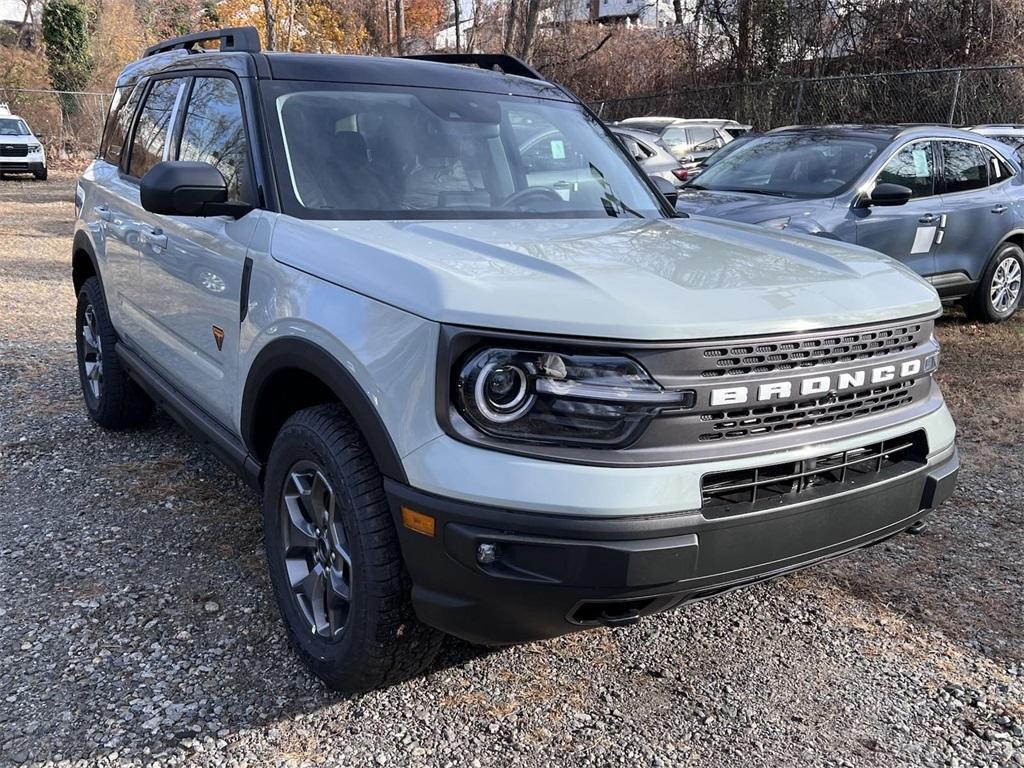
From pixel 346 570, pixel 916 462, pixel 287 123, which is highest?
pixel 287 123

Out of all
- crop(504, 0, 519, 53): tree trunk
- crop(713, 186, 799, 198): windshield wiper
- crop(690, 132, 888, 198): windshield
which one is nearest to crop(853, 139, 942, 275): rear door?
crop(690, 132, 888, 198): windshield

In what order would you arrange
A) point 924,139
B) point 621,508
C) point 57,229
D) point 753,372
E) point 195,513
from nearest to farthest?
point 621,508
point 753,372
point 195,513
point 924,139
point 57,229

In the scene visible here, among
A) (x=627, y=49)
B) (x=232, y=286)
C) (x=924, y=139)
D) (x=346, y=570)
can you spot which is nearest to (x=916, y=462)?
(x=346, y=570)

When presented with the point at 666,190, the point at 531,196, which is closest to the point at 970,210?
the point at 666,190

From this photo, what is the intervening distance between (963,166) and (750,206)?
8.32 ft

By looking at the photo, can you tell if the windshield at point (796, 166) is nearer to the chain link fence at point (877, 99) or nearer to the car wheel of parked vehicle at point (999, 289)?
the car wheel of parked vehicle at point (999, 289)

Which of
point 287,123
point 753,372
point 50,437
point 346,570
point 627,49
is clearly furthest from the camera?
point 627,49

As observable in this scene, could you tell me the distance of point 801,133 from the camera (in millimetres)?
8078

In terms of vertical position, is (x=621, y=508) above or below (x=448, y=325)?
below

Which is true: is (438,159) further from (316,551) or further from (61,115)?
(61,115)

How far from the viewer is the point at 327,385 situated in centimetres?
263

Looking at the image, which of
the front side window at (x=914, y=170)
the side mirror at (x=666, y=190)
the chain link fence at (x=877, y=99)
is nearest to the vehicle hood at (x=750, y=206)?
the front side window at (x=914, y=170)

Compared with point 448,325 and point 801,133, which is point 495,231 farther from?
point 801,133

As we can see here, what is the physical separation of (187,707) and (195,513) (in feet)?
4.98
